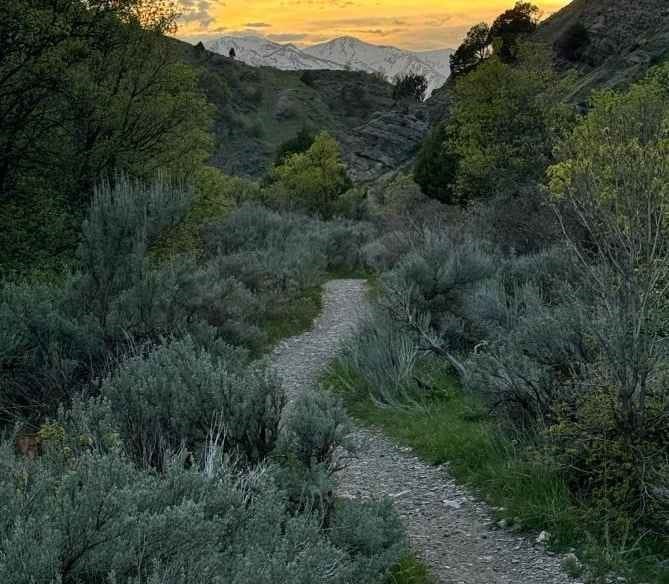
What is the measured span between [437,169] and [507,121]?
13.2m

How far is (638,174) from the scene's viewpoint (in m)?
4.55

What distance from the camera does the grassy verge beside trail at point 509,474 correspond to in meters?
4.31

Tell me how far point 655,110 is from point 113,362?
18.1 ft

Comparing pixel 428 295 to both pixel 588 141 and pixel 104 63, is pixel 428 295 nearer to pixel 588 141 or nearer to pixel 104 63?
pixel 588 141

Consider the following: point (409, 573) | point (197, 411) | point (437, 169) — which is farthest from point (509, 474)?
point (437, 169)

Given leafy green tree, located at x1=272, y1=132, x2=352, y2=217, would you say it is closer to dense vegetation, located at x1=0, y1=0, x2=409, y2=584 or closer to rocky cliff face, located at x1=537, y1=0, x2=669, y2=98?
dense vegetation, located at x1=0, y1=0, x2=409, y2=584

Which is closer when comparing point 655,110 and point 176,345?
point 655,110

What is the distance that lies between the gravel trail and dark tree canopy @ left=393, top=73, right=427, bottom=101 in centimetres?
9652

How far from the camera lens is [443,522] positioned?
16.9ft

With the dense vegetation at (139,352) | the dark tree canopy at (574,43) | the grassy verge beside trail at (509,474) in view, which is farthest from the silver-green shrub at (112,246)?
the dark tree canopy at (574,43)

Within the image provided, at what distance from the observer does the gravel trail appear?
14.4 feet

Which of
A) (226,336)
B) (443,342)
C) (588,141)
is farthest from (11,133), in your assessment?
(588,141)

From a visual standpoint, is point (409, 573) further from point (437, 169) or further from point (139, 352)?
point (437, 169)

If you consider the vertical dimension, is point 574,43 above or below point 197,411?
above
